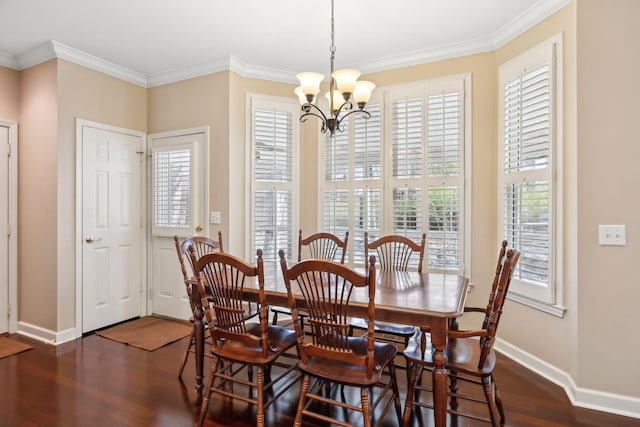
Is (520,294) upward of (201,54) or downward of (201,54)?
downward

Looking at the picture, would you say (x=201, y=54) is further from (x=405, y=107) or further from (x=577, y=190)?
(x=577, y=190)

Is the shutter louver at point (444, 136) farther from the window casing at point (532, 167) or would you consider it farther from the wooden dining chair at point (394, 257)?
the wooden dining chair at point (394, 257)

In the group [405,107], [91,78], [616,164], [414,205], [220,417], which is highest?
[91,78]

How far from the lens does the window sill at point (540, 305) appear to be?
2.61 metres

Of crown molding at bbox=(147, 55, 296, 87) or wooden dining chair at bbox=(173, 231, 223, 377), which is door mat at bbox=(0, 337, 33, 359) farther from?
crown molding at bbox=(147, 55, 296, 87)

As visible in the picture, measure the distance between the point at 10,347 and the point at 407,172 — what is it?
13.1 feet

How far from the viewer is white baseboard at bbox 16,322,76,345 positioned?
3389 mm

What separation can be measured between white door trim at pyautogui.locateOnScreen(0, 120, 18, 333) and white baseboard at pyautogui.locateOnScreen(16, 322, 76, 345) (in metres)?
0.13

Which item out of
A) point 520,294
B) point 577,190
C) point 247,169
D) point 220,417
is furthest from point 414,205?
point 220,417

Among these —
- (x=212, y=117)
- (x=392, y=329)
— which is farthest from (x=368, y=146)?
(x=392, y=329)

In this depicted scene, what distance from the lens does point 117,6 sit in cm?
275

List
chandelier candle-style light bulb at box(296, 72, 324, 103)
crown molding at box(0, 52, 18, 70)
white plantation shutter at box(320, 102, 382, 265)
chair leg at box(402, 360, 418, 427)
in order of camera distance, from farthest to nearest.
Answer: white plantation shutter at box(320, 102, 382, 265), crown molding at box(0, 52, 18, 70), chandelier candle-style light bulb at box(296, 72, 324, 103), chair leg at box(402, 360, 418, 427)

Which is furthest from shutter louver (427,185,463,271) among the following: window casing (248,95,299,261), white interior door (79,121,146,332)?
white interior door (79,121,146,332)

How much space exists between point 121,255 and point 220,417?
8.18 feet
